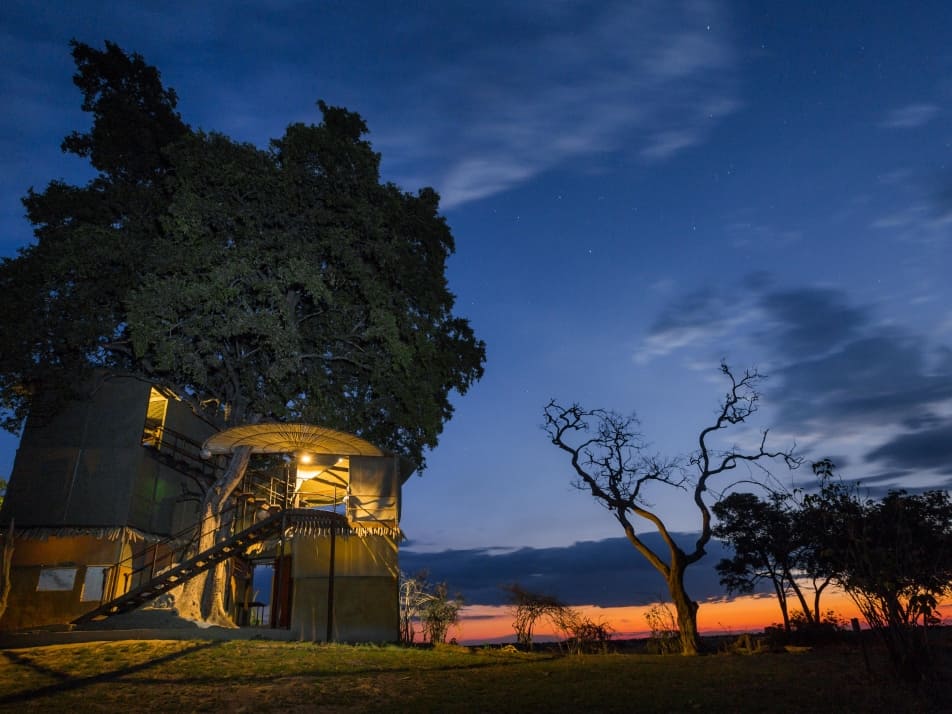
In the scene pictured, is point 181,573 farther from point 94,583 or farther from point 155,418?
point 155,418

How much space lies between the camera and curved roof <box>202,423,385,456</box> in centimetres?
1880

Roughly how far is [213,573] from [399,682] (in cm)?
1137

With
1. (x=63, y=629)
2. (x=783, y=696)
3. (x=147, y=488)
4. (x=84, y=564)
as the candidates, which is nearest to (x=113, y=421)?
(x=147, y=488)

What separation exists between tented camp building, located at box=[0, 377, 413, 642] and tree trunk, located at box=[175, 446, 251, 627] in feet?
1.24

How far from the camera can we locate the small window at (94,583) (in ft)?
73.3

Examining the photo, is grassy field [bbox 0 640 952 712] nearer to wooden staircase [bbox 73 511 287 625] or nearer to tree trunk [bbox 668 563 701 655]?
tree trunk [bbox 668 563 701 655]

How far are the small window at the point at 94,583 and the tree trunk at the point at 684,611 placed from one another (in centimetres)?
1943

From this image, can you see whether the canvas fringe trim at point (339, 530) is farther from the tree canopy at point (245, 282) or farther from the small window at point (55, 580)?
the small window at point (55, 580)

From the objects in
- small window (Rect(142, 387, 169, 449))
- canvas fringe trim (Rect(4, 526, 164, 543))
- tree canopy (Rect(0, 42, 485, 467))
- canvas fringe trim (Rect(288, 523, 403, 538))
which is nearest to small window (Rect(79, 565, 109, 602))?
canvas fringe trim (Rect(4, 526, 164, 543))

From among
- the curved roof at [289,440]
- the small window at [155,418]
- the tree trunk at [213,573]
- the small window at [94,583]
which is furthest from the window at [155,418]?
the tree trunk at [213,573]

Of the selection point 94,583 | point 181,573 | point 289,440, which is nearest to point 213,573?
point 181,573

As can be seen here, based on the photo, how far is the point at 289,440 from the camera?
19656 mm

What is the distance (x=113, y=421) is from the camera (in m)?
24.3

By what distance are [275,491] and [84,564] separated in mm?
7208
